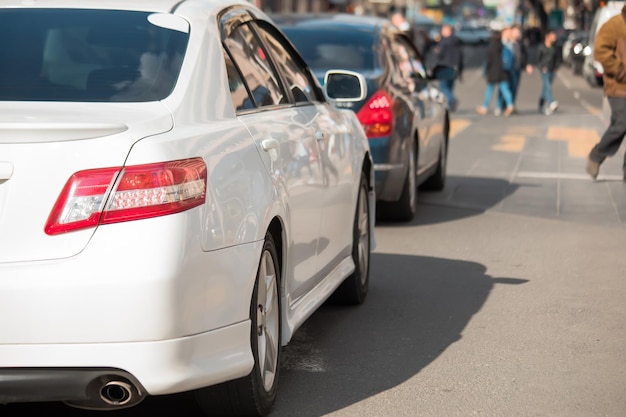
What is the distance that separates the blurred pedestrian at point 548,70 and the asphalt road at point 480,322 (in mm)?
15822

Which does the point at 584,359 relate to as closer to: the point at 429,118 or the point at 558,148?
the point at 429,118

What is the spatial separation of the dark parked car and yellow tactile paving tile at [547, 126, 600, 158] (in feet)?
20.7

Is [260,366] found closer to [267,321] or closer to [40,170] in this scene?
[267,321]

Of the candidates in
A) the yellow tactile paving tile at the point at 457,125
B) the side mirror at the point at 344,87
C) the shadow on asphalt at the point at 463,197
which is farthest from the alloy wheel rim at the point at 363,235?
the yellow tactile paving tile at the point at 457,125

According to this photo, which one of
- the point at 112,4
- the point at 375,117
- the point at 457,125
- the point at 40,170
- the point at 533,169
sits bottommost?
the point at 457,125

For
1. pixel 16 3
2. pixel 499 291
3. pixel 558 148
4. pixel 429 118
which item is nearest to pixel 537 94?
pixel 558 148

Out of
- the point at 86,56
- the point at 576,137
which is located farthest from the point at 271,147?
the point at 576,137

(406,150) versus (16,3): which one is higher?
(16,3)

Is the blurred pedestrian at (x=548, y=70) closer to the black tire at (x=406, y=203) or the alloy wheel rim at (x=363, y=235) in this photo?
the black tire at (x=406, y=203)

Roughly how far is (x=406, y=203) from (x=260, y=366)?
20.7 feet

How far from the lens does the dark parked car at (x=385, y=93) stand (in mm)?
10688

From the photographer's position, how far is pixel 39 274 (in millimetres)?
4270

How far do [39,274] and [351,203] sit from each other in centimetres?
302

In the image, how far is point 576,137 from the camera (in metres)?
Result: 21.7
